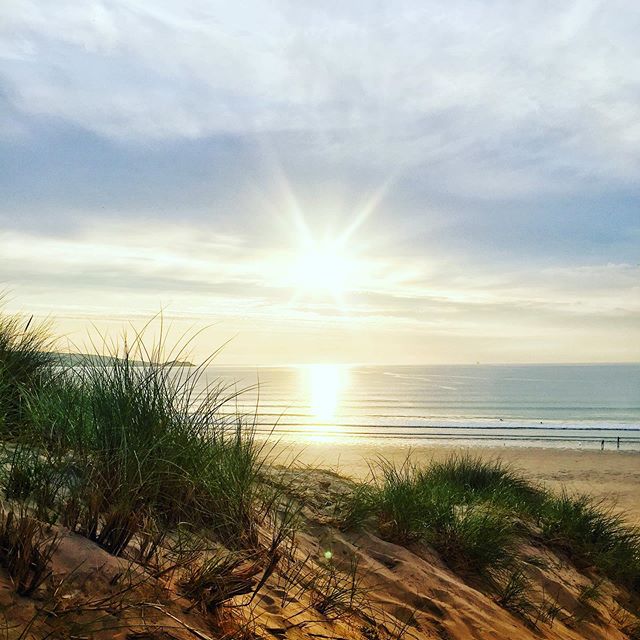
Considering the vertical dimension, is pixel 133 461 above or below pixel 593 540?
above

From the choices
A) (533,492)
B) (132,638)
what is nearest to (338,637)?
(132,638)

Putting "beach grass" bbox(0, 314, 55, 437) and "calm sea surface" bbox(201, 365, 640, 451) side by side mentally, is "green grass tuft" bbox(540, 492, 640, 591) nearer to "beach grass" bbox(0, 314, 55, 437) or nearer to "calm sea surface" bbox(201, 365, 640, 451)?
"beach grass" bbox(0, 314, 55, 437)

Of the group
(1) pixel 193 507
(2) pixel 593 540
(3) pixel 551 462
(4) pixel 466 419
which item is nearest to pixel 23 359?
(1) pixel 193 507

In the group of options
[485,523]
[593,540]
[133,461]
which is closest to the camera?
[133,461]

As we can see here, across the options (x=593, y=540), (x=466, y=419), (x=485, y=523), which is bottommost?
(x=593, y=540)

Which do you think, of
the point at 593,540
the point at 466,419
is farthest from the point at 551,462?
the point at 466,419

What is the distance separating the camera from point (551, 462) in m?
25.3

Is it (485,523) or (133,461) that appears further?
(485,523)

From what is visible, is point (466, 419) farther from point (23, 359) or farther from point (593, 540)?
point (23, 359)

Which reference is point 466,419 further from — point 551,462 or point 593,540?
point 593,540

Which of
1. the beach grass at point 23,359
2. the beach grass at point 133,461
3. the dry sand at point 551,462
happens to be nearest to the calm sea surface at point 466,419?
the dry sand at point 551,462

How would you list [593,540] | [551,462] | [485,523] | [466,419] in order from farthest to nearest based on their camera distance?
1. [466,419]
2. [551,462]
3. [593,540]
4. [485,523]

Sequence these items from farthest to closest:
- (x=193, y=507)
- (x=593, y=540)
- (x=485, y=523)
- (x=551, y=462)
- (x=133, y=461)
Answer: (x=551, y=462)
(x=593, y=540)
(x=485, y=523)
(x=193, y=507)
(x=133, y=461)

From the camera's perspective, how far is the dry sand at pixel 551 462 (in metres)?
18.2
